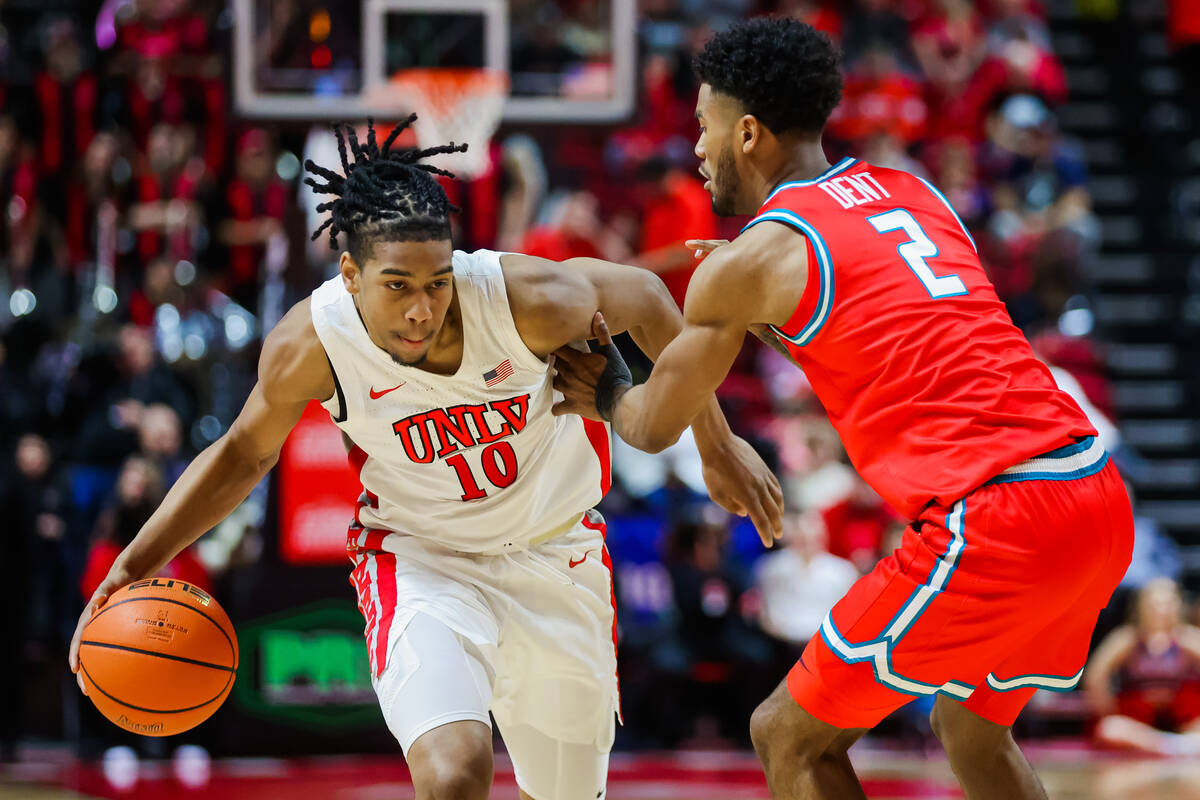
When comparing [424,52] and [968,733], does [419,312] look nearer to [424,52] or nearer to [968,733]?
[968,733]

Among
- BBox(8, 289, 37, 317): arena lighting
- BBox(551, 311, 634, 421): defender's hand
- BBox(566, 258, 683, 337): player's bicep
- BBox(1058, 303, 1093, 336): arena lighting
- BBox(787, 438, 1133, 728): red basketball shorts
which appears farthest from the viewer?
BBox(1058, 303, 1093, 336): arena lighting

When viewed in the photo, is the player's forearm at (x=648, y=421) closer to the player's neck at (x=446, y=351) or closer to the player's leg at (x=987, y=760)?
the player's neck at (x=446, y=351)

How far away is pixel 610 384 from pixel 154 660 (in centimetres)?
136

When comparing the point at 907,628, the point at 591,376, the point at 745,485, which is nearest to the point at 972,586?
the point at 907,628

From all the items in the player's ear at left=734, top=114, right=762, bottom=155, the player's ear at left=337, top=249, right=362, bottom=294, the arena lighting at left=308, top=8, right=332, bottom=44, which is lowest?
the player's ear at left=337, top=249, right=362, bottom=294

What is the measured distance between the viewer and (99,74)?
10.4 meters

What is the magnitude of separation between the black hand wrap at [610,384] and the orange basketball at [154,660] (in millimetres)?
1173

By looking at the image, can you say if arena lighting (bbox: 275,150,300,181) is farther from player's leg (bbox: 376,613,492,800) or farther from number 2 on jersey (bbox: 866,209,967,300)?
number 2 on jersey (bbox: 866,209,967,300)

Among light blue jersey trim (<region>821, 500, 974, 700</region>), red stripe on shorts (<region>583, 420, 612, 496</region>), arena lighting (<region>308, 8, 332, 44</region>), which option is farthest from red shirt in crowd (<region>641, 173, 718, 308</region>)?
light blue jersey trim (<region>821, 500, 974, 700</region>)

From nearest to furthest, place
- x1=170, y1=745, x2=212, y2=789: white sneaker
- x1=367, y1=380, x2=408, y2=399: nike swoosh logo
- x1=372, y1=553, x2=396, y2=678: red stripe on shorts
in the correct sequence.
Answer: x1=372, y1=553, x2=396, y2=678: red stripe on shorts
x1=367, y1=380, x2=408, y2=399: nike swoosh logo
x1=170, y1=745, x2=212, y2=789: white sneaker

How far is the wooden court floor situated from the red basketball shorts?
11.6 feet

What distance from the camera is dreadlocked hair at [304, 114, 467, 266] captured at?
137 inches

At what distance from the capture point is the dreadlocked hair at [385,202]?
3.47 meters

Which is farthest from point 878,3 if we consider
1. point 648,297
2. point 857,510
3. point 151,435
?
point 648,297
